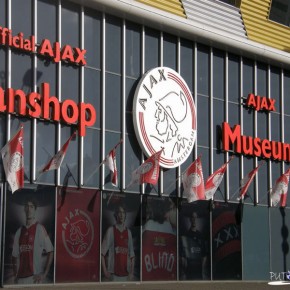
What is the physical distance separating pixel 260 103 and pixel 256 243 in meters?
5.79

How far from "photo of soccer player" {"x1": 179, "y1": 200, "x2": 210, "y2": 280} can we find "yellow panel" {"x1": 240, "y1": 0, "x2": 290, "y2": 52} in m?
Result: 8.01

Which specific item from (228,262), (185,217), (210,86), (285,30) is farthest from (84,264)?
(285,30)

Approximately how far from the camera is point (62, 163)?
27125mm

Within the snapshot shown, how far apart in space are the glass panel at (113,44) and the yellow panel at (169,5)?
1.45 meters

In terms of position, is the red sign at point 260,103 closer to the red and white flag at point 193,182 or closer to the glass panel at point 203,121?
the glass panel at point 203,121

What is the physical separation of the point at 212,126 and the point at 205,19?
4141 millimetres

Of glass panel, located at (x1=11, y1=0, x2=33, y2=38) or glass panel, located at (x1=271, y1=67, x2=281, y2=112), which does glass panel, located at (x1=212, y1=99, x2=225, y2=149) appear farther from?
glass panel, located at (x1=11, y1=0, x2=33, y2=38)

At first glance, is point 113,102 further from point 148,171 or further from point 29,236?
point 29,236

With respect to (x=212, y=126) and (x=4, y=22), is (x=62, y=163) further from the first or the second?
(x=212, y=126)

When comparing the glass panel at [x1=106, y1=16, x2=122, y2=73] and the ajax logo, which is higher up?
the glass panel at [x1=106, y1=16, x2=122, y2=73]

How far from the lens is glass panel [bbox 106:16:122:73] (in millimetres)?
29344

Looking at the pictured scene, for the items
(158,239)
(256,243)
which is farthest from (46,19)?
(256,243)

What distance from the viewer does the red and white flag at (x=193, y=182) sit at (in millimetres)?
30750

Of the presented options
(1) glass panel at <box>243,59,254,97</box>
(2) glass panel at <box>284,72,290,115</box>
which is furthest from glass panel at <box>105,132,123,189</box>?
(2) glass panel at <box>284,72,290,115</box>
